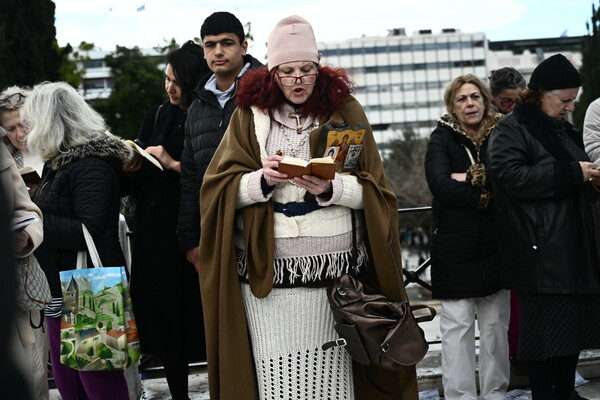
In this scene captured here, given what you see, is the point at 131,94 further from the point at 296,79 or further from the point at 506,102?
the point at 296,79

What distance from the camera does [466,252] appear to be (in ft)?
16.6

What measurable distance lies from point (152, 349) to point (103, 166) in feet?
3.71

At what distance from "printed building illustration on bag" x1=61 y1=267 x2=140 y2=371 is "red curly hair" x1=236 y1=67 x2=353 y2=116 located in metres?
1.14

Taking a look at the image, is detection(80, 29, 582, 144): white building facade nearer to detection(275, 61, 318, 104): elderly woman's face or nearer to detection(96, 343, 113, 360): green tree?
detection(96, 343, 113, 360): green tree

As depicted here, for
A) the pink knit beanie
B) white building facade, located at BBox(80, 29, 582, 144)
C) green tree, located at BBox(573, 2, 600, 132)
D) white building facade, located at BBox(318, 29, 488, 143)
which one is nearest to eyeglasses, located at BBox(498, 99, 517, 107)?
the pink knit beanie

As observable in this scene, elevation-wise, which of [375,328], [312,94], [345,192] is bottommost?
[375,328]

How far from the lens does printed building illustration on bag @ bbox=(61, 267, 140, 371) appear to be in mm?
4293

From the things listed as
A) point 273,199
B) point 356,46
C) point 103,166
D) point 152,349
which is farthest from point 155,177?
point 356,46

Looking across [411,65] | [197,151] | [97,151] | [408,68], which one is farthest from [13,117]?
[411,65]

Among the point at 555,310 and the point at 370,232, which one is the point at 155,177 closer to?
the point at 370,232

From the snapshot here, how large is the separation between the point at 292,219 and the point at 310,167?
16.0 inches

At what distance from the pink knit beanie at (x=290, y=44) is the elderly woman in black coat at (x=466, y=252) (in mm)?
1544

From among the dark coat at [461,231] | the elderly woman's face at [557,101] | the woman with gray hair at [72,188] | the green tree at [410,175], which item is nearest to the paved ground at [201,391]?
the dark coat at [461,231]

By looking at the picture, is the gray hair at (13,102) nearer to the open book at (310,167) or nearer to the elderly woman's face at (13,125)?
the elderly woman's face at (13,125)
